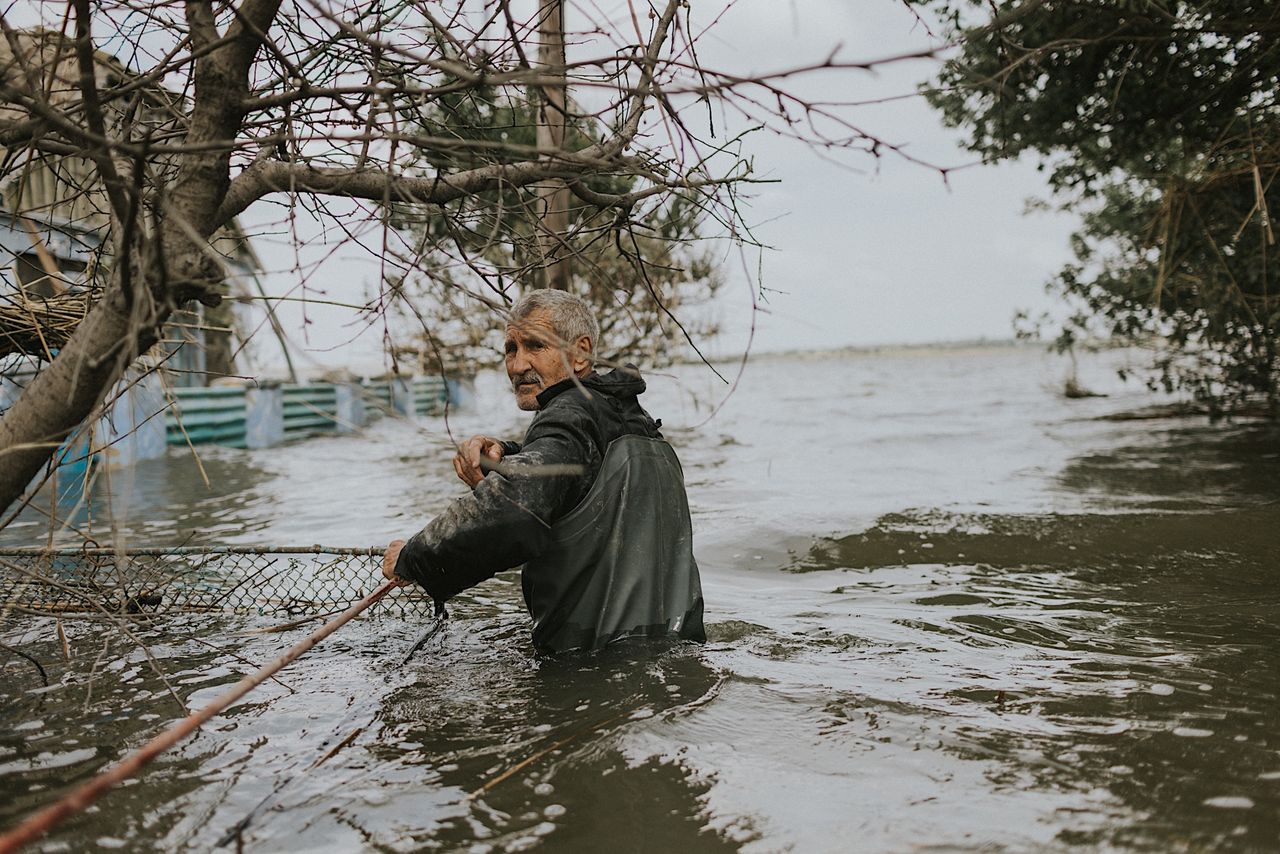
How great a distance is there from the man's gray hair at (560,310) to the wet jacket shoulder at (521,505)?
0.72ft

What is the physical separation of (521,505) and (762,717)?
1082mm

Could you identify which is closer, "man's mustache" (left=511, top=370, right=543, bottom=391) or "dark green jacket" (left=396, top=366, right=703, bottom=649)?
"dark green jacket" (left=396, top=366, right=703, bottom=649)

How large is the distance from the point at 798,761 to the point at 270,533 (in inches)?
244

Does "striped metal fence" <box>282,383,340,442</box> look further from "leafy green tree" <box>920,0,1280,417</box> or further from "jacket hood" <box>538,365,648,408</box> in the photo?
"jacket hood" <box>538,365,648,408</box>

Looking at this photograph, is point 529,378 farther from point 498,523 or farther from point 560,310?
point 498,523

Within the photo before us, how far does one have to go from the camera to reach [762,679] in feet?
12.6

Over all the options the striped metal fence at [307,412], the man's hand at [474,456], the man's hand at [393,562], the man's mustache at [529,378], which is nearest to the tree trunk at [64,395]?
the man's hand at [474,456]

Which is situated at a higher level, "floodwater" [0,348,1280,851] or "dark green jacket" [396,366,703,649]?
"dark green jacket" [396,366,703,649]

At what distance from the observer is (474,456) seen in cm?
337

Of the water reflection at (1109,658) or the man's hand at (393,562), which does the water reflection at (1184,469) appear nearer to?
the water reflection at (1109,658)

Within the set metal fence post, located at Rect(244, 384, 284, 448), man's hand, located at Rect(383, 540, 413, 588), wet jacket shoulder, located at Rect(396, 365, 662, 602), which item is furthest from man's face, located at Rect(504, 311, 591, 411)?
metal fence post, located at Rect(244, 384, 284, 448)

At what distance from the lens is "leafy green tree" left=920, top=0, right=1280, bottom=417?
8055 mm

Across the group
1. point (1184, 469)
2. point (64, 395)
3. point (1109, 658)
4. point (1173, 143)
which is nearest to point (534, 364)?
point (64, 395)

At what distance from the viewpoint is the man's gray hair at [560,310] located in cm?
395
